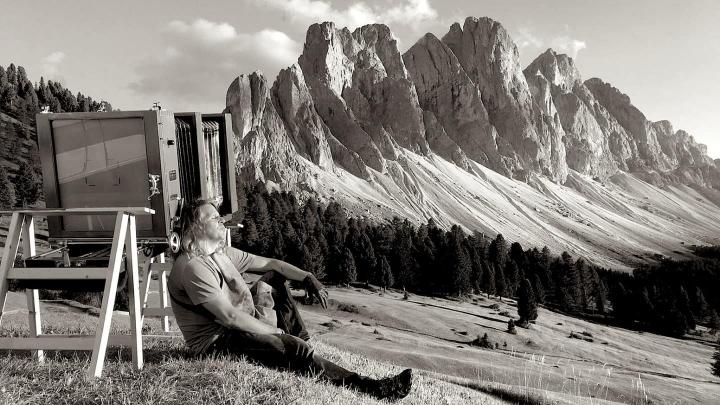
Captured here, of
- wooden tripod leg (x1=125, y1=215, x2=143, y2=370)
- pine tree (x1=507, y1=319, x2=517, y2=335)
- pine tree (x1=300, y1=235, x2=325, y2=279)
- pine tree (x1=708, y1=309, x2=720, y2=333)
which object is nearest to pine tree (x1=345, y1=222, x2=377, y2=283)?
pine tree (x1=300, y1=235, x2=325, y2=279)

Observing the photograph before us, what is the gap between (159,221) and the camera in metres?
9.30

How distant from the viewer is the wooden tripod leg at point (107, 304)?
714 cm

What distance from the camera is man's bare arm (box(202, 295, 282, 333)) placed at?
7.09 m

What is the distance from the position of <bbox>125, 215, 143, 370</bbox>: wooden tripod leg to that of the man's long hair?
3.16 feet

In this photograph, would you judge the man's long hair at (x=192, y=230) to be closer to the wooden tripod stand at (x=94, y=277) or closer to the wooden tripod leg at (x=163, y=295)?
the wooden tripod stand at (x=94, y=277)

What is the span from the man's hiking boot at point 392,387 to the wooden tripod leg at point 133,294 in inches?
136

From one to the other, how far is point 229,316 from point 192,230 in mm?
1363

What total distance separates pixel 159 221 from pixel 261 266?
2.15 m

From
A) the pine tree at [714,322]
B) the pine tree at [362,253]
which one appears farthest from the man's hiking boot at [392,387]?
the pine tree at [714,322]

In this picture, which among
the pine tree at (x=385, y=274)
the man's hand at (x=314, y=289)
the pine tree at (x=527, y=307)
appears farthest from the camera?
the pine tree at (x=385, y=274)

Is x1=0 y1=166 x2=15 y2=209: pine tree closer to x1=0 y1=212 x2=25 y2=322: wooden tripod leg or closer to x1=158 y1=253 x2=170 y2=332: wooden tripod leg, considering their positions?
x1=158 y1=253 x2=170 y2=332: wooden tripod leg

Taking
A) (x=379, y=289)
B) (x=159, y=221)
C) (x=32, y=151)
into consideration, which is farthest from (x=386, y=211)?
(x=159, y=221)

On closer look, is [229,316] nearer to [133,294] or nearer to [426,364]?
[133,294]

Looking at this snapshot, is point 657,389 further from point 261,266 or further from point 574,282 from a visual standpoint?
point 574,282
